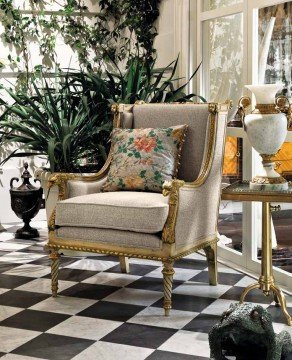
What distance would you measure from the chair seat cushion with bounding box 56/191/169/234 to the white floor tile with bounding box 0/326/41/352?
0.70 metres

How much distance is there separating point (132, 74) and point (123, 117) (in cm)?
58

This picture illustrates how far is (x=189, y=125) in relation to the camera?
414 centimetres

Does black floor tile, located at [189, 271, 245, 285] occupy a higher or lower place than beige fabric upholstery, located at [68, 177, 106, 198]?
lower

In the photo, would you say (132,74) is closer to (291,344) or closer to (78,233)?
(78,233)

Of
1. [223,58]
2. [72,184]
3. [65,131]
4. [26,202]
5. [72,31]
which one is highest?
[72,31]

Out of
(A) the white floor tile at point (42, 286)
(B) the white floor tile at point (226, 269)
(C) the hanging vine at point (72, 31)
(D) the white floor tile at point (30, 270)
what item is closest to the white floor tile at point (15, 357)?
(A) the white floor tile at point (42, 286)

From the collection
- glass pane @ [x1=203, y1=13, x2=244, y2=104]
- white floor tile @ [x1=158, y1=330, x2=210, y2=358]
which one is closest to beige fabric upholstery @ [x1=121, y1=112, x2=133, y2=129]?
glass pane @ [x1=203, y1=13, x2=244, y2=104]

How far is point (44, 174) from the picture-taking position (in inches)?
195

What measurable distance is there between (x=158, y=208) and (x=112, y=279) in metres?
0.88

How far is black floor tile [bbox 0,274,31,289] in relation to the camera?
414 cm

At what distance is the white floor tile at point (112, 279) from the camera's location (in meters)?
4.18

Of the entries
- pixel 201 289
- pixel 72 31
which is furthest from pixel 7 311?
pixel 72 31

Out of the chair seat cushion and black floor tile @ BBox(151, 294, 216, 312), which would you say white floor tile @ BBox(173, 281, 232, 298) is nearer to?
black floor tile @ BBox(151, 294, 216, 312)

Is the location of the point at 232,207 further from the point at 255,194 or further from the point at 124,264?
the point at 255,194
